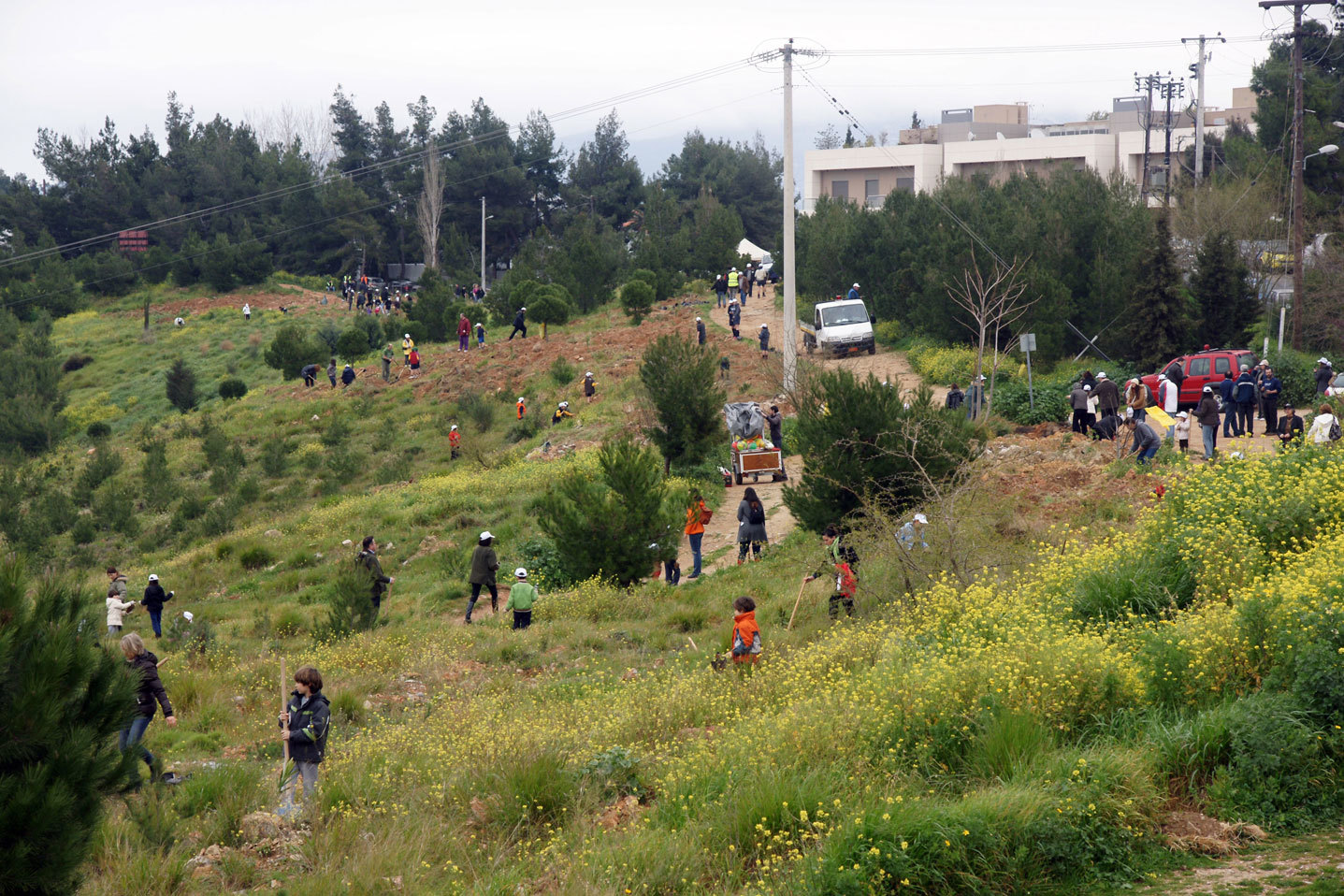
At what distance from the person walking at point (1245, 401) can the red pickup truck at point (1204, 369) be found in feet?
12.7

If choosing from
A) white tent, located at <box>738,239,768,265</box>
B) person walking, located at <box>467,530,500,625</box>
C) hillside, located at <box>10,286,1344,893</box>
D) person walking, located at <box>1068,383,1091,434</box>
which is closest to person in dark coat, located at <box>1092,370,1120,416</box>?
person walking, located at <box>1068,383,1091,434</box>

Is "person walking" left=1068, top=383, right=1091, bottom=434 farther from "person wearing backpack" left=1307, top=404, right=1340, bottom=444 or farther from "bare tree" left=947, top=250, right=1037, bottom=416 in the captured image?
"person wearing backpack" left=1307, top=404, right=1340, bottom=444

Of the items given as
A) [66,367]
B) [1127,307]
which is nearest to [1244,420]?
[1127,307]

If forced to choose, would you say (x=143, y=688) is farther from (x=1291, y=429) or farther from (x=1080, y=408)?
(x=1080, y=408)

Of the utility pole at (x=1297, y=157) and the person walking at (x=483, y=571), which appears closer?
the person walking at (x=483, y=571)

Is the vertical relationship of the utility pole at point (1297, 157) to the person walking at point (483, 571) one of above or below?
above

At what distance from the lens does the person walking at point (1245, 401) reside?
68.9ft

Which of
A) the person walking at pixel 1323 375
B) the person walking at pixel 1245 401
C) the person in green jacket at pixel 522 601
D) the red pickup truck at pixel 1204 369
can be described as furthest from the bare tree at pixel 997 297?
the person in green jacket at pixel 522 601

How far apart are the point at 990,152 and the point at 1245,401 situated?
48210 mm

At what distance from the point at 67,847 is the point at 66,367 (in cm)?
5797

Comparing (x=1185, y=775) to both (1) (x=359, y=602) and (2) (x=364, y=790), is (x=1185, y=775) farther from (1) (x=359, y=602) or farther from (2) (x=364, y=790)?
(1) (x=359, y=602)

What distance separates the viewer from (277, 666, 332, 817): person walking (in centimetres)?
798

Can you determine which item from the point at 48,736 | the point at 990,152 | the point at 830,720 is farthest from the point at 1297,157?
the point at 990,152

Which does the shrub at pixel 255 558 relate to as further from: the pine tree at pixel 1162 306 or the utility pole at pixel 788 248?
the pine tree at pixel 1162 306
